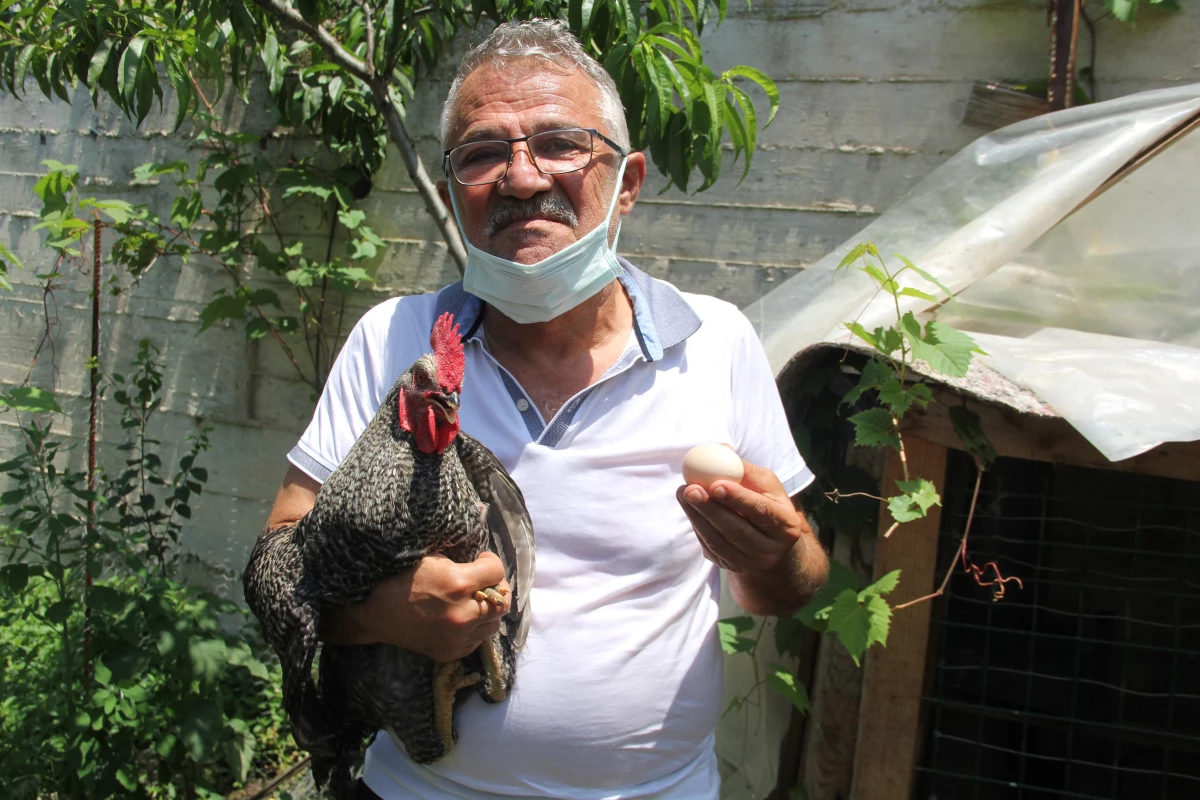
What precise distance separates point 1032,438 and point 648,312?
3.57 ft

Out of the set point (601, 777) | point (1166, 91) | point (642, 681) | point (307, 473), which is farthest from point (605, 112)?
point (1166, 91)

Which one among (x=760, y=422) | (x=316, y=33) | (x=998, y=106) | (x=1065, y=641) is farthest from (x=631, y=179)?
(x=1065, y=641)

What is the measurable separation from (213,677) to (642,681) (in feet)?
6.45

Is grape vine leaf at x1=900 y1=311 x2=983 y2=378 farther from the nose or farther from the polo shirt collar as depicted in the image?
the nose

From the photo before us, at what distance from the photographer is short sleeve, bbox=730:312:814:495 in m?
1.83

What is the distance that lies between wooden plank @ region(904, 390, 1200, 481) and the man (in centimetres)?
55

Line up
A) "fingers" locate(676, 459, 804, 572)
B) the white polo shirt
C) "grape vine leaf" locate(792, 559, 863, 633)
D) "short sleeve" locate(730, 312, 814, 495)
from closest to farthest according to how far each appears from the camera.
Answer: "fingers" locate(676, 459, 804, 572), the white polo shirt, "short sleeve" locate(730, 312, 814, 495), "grape vine leaf" locate(792, 559, 863, 633)

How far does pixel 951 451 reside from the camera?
2.56 metres

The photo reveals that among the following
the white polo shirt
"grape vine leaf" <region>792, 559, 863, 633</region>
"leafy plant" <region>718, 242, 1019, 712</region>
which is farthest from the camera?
"grape vine leaf" <region>792, 559, 863, 633</region>

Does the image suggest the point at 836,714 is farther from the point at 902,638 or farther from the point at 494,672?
the point at 494,672

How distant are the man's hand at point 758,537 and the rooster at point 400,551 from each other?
0.37 m

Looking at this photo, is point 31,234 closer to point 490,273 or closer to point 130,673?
point 130,673

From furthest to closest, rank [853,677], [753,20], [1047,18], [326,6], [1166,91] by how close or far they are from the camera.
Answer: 1. [326,6]
2. [753,20]
3. [1047,18]
4. [853,677]
5. [1166,91]

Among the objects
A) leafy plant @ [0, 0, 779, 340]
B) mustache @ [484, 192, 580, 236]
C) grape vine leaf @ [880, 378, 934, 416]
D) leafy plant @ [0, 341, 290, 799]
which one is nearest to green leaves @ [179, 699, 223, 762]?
leafy plant @ [0, 341, 290, 799]
